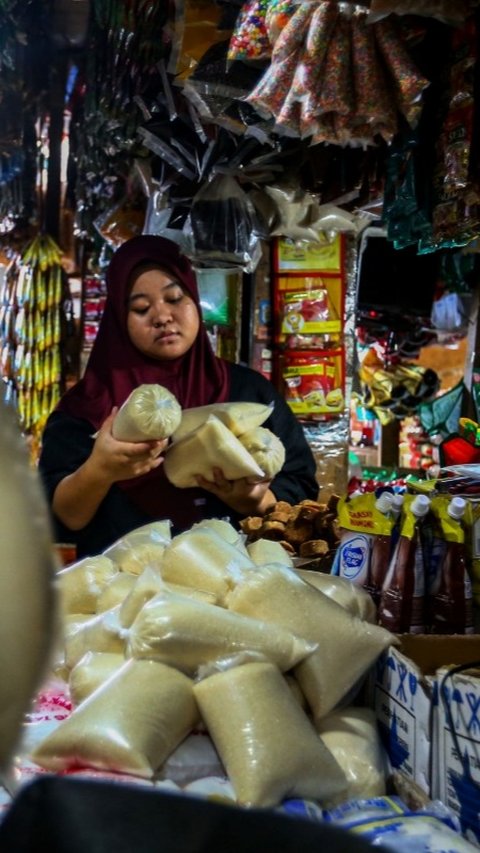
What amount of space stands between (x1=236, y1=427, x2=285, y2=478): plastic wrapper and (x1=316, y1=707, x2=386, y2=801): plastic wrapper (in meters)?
1.02

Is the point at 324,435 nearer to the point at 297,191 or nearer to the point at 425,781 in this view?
the point at 297,191

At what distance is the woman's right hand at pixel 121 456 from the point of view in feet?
7.54

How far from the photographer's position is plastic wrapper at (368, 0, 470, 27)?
200 cm

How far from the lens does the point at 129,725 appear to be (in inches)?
48.2

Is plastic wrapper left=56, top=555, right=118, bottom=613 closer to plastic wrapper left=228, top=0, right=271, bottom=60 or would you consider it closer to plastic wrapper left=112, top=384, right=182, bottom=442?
plastic wrapper left=112, top=384, right=182, bottom=442

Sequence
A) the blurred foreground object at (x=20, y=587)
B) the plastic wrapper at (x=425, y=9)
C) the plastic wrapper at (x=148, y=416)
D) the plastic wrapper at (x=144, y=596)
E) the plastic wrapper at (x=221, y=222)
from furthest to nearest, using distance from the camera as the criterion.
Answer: the plastic wrapper at (x=221, y=222) → the plastic wrapper at (x=148, y=416) → the plastic wrapper at (x=425, y=9) → the plastic wrapper at (x=144, y=596) → the blurred foreground object at (x=20, y=587)

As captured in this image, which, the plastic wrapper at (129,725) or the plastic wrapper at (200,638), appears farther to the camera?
the plastic wrapper at (200,638)

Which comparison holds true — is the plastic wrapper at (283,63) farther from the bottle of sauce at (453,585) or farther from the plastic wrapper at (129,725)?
the plastic wrapper at (129,725)

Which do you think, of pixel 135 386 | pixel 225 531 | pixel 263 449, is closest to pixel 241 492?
pixel 263 449

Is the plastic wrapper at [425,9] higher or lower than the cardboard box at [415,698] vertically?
higher

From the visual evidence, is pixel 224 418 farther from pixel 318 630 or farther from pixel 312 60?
pixel 318 630

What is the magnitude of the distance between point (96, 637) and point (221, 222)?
2.57 metres

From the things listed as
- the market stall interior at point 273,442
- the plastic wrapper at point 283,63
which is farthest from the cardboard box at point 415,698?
the plastic wrapper at point 283,63

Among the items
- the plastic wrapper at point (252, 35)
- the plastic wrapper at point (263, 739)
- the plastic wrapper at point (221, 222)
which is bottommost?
the plastic wrapper at point (263, 739)
